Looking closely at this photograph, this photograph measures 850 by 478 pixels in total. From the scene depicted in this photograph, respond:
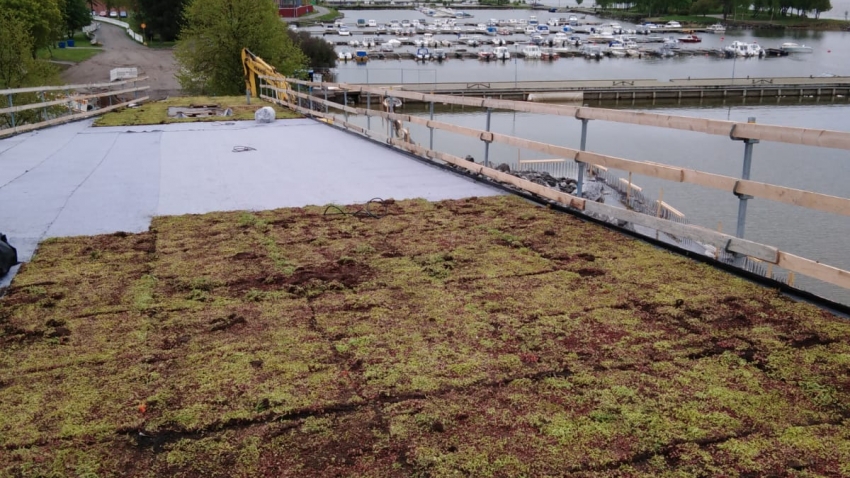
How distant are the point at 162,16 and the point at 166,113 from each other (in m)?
57.6

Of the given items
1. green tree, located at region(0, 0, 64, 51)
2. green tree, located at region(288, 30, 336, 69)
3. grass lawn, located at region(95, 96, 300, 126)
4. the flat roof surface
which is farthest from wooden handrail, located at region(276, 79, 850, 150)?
green tree, located at region(288, 30, 336, 69)

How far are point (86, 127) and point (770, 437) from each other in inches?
593

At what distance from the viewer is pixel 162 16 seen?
6894 cm

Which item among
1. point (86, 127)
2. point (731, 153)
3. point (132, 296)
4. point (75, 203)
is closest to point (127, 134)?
point (86, 127)

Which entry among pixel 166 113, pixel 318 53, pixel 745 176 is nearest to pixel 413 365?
Result: pixel 745 176

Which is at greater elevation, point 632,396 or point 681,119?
point 681,119

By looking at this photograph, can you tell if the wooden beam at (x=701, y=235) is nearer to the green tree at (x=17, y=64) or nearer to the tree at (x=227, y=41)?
the green tree at (x=17, y=64)

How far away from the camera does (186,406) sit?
3193 mm

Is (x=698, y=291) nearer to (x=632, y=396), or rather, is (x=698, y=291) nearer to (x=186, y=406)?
(x=632, y=396)

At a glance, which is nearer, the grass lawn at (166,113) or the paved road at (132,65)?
the grass lawn at (166,113)

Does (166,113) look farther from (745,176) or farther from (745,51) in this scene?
Result: (745,51)

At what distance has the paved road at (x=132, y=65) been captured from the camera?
4825cm

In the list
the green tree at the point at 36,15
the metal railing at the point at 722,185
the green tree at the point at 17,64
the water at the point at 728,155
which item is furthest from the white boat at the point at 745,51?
the metal railing at the point at 722,185

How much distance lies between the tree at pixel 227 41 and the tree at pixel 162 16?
96.4ft
